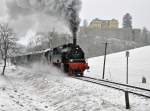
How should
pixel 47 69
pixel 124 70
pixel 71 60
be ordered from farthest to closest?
1. pixel 124 70
2. pixel 47 69
3. pixel 71 60

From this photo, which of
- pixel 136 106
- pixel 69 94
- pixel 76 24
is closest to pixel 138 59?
pixel 76 24

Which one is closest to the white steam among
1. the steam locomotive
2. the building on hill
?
the steam locomotive

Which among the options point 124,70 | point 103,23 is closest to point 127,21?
point 103,23

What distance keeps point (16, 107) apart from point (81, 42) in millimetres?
103354

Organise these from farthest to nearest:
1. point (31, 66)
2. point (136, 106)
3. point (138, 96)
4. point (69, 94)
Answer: point (31, 66), point (69, 94), point (138, 96), point (136, 106)

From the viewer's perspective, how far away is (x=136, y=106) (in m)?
12.1

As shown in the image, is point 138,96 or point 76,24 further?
point 76,24

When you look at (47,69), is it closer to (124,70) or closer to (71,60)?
(71,60)

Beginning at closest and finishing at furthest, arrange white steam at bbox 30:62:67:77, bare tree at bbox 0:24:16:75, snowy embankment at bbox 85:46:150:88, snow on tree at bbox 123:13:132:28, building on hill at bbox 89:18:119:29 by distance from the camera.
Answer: white steam at bbox 30:62:67:77
snowy embankment at bbox 85:46:150:88
bare tree at bbox 0:24:16:75
snow on tree at bbox 123:13:132:28
building on hill at bbox 89:18:119:29

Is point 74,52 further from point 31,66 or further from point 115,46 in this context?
point 115,46

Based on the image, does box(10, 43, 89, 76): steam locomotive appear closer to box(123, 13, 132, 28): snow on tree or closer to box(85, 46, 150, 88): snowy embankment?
box(85, 46, 150, 88): snowy embankment

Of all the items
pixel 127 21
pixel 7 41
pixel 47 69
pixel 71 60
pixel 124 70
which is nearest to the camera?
pixel 71 60

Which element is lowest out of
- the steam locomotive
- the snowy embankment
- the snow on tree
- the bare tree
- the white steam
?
the snowy embankment

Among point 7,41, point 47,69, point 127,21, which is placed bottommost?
point 47,69
